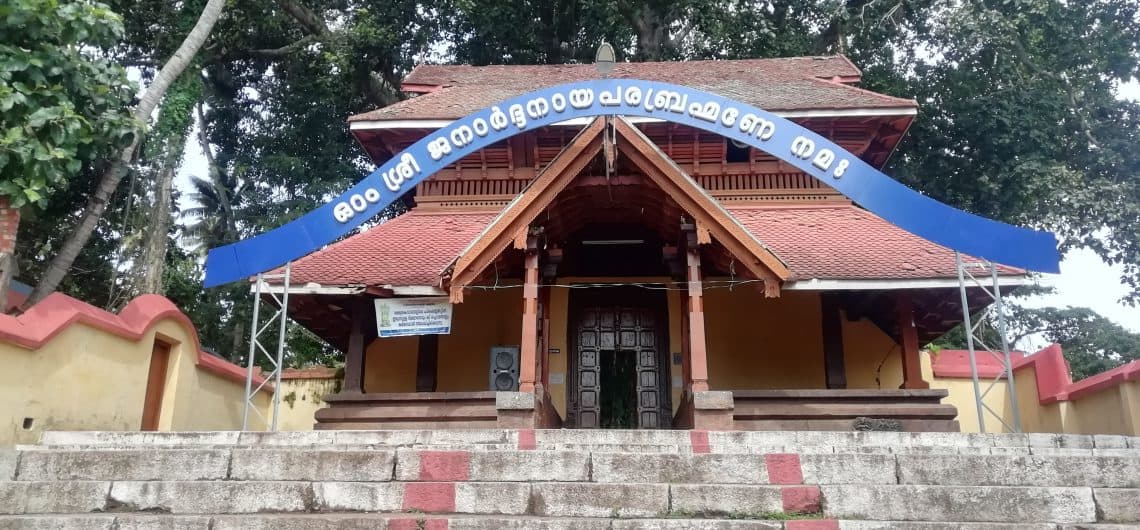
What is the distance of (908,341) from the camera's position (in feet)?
33.7

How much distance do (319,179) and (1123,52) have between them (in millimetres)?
19908

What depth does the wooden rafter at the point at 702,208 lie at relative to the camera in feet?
27.6

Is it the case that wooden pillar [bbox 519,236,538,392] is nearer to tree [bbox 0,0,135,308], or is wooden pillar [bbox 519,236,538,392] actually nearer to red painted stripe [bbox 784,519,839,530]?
red painted stripe [bbox 784,519,839,530]

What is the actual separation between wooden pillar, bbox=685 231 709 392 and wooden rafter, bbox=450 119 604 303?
4.97ft

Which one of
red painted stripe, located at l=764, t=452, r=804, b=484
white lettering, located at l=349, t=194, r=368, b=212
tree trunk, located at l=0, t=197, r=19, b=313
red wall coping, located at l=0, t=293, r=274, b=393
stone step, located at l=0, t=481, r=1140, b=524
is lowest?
stone step, located at l=0, t=481, r=1140, b=524

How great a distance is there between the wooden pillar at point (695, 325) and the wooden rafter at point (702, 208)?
0.39 meters

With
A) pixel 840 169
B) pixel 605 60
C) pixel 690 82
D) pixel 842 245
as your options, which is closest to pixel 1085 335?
pixel 690 82

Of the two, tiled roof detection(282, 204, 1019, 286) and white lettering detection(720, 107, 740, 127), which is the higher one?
white lettering detection(720, 107, 740, 127)

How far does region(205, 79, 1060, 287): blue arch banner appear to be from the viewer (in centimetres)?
873

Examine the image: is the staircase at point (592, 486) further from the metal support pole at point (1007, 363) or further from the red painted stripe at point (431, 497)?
the metal support pole at point (1007, 363)

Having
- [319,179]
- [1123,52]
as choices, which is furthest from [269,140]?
[1123,52]

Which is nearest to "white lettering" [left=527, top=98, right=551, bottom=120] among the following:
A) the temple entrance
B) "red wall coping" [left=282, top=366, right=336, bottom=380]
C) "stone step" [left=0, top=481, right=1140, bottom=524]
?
the temple entrance

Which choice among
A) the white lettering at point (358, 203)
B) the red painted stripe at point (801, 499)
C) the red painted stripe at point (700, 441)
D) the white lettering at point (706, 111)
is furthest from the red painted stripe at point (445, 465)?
the white lettering at point (706, 111)

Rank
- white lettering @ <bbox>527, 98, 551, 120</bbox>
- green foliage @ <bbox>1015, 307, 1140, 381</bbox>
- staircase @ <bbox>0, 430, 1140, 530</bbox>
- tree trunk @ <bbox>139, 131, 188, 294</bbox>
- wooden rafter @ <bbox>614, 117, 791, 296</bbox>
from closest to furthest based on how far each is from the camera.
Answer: staircase @ <bbox>0, 430, 1140, 530</bbox>
wooden rafter @ <bbox>614, 117, 791, 296</bbox>
white lettering @ <bbox>527, 98, 551, 120</bbox>
tree trunk @ <bbox>139, 131, 188, 294</bbox>
green foliage @ <bbox>1015, 307, 1140, 381</bbox>
